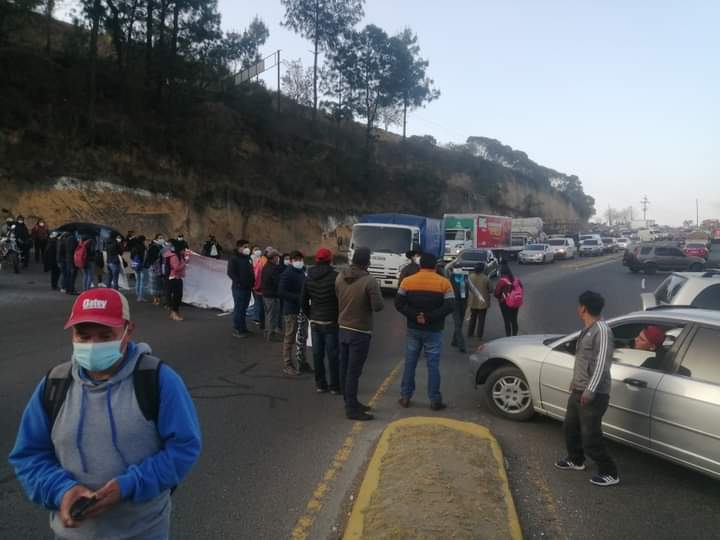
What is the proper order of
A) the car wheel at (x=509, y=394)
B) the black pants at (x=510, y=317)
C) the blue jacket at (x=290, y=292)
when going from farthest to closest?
the black pants at (x=510, y=317) → the blue jacket at (x=290, y=292) → the car wheel at (x=509, y=394)

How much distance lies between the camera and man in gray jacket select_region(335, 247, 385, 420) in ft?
20.5

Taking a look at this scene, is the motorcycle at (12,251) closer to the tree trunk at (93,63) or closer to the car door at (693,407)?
the tree trunk at (93,63)

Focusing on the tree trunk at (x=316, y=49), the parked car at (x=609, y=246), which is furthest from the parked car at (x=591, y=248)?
the tree trunk at (x=316, y=49)

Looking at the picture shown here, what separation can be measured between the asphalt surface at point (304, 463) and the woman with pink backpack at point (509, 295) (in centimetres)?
153

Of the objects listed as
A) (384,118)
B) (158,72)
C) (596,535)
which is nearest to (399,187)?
(384,118)

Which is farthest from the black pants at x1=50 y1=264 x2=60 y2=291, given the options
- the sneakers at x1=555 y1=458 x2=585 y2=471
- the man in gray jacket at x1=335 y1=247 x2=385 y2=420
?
the sneakers at x1=555 y1=458 x2=585 y2=471

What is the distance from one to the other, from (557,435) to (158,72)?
28199 millimetres

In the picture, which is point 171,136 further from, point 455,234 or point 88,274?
point 455,234

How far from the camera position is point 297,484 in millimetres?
4605

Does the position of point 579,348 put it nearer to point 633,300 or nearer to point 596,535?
point 596,535

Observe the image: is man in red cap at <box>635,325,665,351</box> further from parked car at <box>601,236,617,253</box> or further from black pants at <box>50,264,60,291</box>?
parked car at <box>601,236,617,253</box>

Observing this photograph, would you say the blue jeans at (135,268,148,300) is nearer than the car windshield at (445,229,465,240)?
Yes

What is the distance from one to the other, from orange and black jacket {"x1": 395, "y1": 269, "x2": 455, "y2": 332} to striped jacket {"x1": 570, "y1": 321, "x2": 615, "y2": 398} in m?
1.84

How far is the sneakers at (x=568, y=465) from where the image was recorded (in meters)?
4.98
